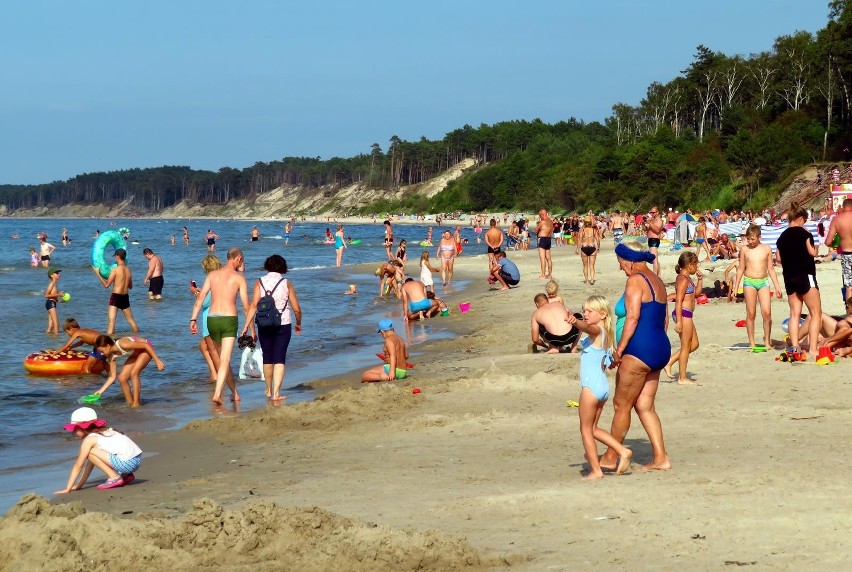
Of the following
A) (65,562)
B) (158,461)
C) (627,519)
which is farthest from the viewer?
(158,461)

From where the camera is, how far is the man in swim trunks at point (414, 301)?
1822 centimetres

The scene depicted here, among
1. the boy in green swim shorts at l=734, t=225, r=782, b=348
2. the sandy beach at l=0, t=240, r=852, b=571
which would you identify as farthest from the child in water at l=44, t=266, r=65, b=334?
the boy in green swim shorts at l=734, t=225, r=782, b=348

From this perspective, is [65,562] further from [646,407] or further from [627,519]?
[646,407]

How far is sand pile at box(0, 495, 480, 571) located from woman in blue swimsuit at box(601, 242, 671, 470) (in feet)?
6.04

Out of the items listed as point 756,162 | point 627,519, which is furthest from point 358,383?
point 756,162

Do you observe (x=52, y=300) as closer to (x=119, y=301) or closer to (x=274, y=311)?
(x=119, y=301)

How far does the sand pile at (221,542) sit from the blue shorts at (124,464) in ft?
5.43

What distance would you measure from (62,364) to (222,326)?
3.91 m

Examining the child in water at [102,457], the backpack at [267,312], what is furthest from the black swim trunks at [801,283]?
the child in water at [102,457]

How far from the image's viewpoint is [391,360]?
11.5 m

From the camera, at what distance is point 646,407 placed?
20.7 ft

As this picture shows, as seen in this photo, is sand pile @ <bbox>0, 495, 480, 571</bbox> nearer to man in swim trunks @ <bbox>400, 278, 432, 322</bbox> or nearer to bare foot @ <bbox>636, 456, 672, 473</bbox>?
bare foot @ <bbox>636, 456, 672, 473</bbox>

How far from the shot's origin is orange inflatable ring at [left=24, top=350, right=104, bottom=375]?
43.6 ft

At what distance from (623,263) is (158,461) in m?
4.14
